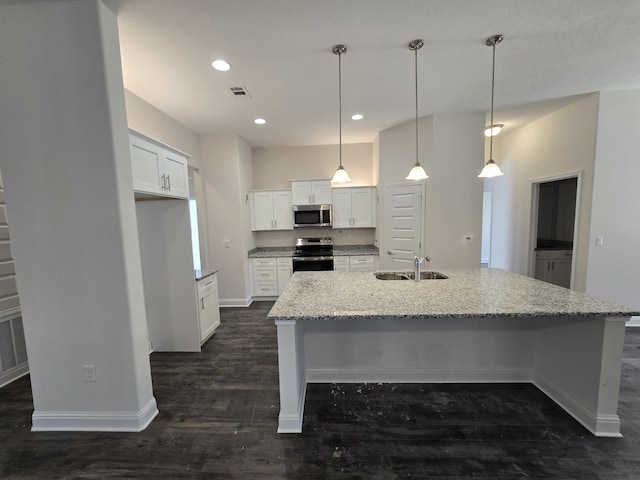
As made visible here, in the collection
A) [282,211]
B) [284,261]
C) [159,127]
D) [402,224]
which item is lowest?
[284,261]

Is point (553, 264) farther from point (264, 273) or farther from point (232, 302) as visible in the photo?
point (232, 302)

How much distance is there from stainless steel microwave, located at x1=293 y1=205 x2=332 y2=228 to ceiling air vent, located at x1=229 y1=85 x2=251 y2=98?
7.35 feet

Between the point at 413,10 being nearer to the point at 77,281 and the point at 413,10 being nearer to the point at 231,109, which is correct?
the point at 231,109

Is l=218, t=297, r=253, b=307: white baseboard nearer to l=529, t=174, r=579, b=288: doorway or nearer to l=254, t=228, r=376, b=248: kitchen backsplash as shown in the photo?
l=254, t=228, r=376, b=248: kitchen backsplash

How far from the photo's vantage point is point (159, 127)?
328 cm

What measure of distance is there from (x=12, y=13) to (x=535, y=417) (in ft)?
15.0

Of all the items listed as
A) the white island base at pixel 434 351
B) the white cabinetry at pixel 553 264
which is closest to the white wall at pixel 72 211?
the white island base at pixel 434 351

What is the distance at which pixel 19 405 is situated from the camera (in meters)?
2.20

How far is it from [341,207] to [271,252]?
5.42ft

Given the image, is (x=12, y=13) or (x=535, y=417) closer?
(x=12, y=13)

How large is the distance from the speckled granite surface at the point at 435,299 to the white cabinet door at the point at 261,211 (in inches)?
109

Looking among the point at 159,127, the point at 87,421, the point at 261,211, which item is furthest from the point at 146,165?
the point at 261,211

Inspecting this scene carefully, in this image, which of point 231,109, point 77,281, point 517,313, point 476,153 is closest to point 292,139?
point 231,109

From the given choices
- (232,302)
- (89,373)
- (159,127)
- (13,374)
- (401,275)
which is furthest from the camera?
(232,302)
